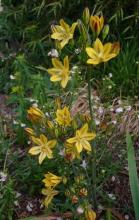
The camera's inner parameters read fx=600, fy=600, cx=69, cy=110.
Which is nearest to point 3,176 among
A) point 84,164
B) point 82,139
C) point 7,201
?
point 7,201

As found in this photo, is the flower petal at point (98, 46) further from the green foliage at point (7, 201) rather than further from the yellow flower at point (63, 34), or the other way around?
the green foliage at point (7, 201)

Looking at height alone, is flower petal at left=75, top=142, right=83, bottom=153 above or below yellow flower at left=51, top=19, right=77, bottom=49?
below

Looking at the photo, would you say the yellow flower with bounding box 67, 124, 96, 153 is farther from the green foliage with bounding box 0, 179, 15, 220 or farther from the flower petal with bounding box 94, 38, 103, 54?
the green foliage with bounding box 0, 179, 15, 220

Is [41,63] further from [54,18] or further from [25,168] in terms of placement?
[25,168]

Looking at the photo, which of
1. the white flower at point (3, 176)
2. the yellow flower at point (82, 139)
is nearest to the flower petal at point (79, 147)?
the yellow flower at point (82, 139)

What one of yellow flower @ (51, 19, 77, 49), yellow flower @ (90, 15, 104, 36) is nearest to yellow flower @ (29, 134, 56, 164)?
yellow flower @ (51, 19, 77, 49)

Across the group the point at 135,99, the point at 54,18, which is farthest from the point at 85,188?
the point at 54,18

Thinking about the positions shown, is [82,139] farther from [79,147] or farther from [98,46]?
[98,46]
